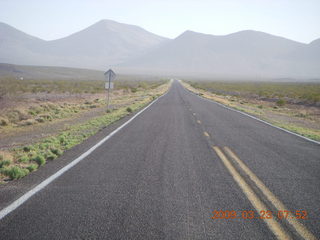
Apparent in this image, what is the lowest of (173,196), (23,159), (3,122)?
(3,122)

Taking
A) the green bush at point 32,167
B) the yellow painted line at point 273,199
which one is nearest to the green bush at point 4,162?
the green bush at point 32,167

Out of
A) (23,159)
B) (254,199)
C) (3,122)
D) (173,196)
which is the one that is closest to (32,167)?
(23,159)

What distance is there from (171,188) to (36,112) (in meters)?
15.7

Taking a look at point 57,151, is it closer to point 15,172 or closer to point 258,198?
point 15,172

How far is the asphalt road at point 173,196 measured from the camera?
136 inches

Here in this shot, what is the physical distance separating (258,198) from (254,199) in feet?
0.31

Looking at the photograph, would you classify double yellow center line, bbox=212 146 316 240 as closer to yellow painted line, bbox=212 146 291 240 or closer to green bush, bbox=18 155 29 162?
yellow painted line, bbox=212 146 291 240

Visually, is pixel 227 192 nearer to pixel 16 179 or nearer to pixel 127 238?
pixel 127 238

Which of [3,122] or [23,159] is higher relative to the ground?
[23,159]

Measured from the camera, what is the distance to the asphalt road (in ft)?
11.3

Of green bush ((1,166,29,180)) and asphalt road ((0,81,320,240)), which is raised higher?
asphalt road ((0,81,320,240))

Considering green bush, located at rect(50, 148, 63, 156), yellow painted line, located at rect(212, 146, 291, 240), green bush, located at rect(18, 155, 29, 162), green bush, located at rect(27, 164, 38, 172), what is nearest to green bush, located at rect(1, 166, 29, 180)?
green bush, located at rect(27, 164, 38, 172)

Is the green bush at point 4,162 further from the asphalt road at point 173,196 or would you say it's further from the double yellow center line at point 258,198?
the double yellow center line at point 258,198

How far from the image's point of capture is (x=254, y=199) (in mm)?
4395
